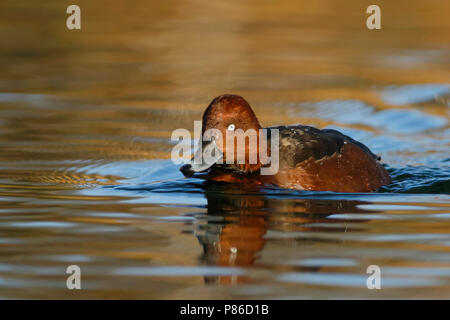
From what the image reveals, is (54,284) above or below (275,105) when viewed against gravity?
below

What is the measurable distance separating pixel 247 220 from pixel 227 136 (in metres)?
1.24

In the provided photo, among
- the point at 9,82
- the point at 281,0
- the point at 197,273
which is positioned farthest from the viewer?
the point at 281,0

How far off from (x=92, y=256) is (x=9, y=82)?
839 centimetres

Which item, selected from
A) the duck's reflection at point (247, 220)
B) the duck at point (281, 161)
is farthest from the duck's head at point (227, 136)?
the duck's reflection at point (247, 220)

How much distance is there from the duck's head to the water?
0.29 metres

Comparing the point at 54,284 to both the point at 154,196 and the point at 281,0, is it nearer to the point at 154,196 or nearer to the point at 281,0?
the point at 154,196

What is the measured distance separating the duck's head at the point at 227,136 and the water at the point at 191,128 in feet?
0.95

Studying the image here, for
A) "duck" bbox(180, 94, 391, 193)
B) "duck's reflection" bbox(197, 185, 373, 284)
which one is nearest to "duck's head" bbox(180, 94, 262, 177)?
"duck" bbox(180, 94, 391, 193)

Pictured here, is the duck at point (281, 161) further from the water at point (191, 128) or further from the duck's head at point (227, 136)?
the water at point (191, 128)

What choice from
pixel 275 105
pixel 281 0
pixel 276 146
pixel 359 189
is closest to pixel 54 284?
pixel 276 146

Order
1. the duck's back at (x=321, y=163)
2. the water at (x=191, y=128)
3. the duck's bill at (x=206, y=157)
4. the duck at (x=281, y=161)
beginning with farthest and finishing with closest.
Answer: the duck's back at (x=321, y=163)
the duck at (x=281, y=161)
the duck's bill at (x=206, y=157)
the water at (x=191, y=128)

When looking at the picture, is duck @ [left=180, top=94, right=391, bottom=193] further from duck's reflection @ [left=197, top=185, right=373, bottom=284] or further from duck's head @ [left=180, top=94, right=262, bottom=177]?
duck's reflection @ [left=197, top=185, right=373, bottom=284]

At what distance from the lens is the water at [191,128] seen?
5.91m
